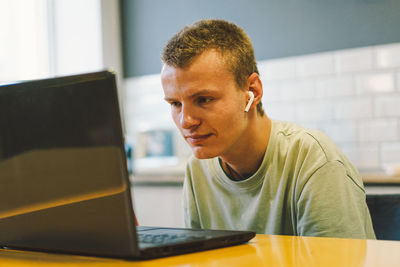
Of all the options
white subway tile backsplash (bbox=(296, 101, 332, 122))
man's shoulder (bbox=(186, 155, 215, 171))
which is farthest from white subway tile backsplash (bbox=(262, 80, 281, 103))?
man's shoulder (bbox=(186, 155, 215, 171))

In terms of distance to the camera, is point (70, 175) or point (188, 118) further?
point (188, 118)

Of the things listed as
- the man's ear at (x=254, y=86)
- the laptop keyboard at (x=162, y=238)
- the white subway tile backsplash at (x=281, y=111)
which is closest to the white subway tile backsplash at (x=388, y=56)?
the white subway tile backsplash at (x=281, y=111)

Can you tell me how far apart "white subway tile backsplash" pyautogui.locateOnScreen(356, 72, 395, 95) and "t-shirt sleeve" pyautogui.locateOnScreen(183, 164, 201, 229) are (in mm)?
1562

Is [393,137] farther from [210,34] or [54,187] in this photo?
[54,187]

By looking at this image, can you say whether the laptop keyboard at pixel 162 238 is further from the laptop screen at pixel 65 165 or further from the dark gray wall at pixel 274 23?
the dark gray wall at pixel 274 23

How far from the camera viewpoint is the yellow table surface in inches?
25.1

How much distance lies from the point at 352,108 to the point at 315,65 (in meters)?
0.33

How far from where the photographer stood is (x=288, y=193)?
118cm

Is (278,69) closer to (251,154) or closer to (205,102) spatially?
(251,154)

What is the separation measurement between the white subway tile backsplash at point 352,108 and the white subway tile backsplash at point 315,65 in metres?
0.19

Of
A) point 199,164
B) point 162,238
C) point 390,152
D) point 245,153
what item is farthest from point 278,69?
point 162,238

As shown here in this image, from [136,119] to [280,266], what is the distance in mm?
2788

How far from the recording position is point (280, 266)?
61 cm

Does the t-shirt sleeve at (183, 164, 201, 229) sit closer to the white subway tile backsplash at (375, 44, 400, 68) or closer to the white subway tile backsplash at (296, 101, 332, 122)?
the white subway tile backsplash at (296, 101, 332, 122)
